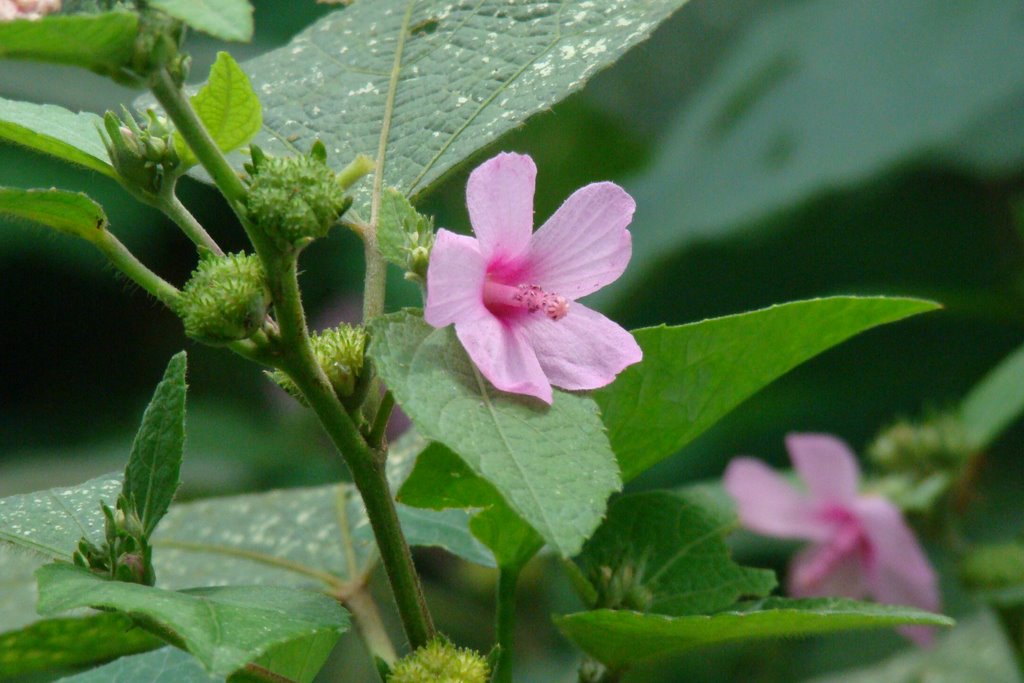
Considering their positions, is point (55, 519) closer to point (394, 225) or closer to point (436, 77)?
point (394, 225)

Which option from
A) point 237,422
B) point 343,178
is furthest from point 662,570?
point 237,422

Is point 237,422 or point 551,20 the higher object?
point 551,20

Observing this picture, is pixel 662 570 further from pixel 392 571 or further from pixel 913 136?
pixel 913 136

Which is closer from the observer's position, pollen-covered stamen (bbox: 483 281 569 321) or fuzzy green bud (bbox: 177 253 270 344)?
fuzzy green bud (bbox: 177 253 270 344)

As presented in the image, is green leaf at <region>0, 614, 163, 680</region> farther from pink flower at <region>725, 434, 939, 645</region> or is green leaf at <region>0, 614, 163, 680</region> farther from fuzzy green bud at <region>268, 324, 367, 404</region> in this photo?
pink flower at <region>725, 434, 939, 645</region>

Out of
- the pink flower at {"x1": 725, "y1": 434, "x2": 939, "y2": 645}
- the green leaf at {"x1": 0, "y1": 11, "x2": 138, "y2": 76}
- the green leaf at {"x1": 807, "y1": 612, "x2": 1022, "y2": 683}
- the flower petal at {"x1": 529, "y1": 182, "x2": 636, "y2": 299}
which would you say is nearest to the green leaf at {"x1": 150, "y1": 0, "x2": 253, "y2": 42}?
the green leaf at {"x1": 0, "y1": 11, "x2": 138, "y2": 76}

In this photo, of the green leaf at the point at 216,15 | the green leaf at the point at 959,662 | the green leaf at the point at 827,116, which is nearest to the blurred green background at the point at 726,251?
the green leaf at the point at 827,116

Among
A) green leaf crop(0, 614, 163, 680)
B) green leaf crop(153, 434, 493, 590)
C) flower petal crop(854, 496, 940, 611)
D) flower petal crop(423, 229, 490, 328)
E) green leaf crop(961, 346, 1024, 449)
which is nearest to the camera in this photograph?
flower petal crop(423, 229, 490, 328)
